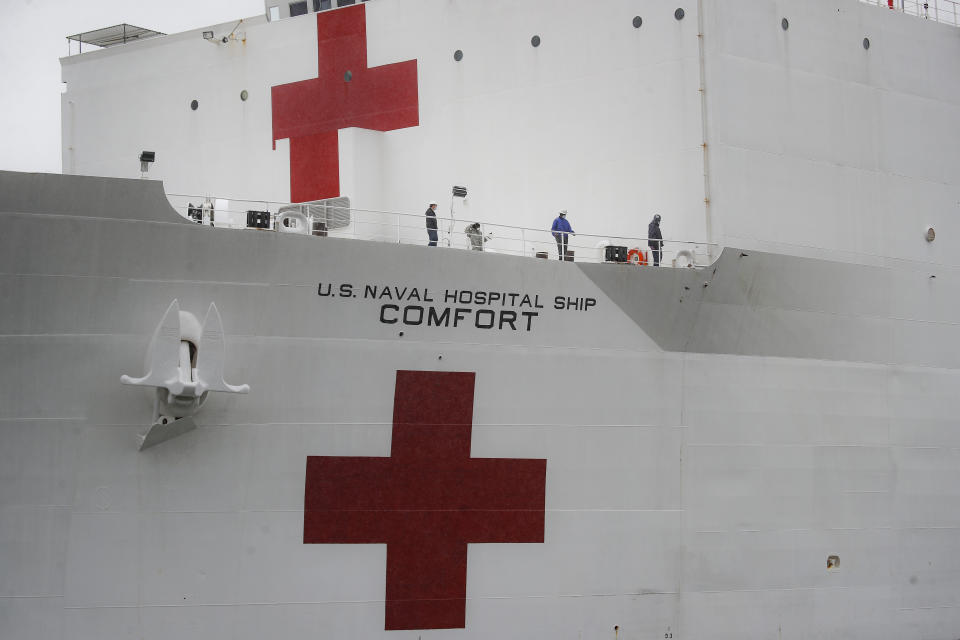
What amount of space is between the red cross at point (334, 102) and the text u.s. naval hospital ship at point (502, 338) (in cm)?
3

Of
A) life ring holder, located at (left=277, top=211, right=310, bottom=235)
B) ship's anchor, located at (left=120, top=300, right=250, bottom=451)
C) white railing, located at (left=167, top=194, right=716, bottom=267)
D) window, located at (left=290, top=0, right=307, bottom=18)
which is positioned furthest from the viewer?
window, located at (left=290, top=0, right=307, bottom=18)

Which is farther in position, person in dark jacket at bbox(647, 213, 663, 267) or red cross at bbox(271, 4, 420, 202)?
red cross at bbox(271, 4, 420, 202)

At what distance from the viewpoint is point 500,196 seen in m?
9.09

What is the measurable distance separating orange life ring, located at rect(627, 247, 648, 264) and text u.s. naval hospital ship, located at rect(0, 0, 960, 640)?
0.21 ft

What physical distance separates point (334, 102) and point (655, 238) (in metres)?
3.36

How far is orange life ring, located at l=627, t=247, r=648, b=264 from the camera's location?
7.82 metres

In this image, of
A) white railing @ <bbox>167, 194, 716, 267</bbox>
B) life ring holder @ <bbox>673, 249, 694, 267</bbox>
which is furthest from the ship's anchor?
life ring holder @ <bbox>673, 249, 694, 267</bbox>

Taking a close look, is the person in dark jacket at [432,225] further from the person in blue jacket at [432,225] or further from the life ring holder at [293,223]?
the life ring holder at [293,223]

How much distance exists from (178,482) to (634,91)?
480 centimetres

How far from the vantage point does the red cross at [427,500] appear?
22.5 feet

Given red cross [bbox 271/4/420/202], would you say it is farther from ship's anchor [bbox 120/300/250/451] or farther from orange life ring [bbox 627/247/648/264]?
ship's anchor [bbox 120/300/250/451]

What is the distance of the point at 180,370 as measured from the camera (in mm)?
6266

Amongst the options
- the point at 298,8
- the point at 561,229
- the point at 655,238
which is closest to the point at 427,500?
the point at 561,229

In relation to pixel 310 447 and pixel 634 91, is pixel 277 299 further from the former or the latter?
pixel 634 91
